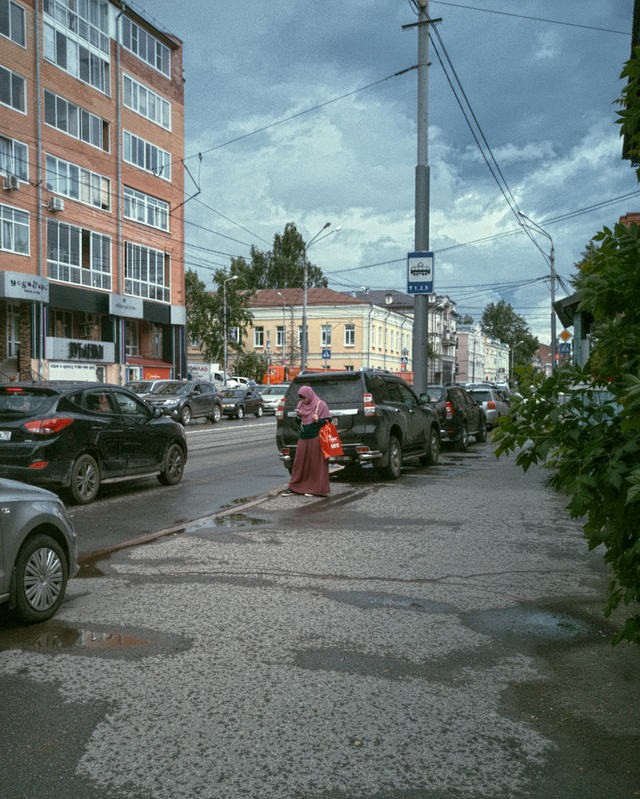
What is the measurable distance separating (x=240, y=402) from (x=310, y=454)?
2701 cm

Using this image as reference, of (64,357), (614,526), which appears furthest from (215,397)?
(614,526)

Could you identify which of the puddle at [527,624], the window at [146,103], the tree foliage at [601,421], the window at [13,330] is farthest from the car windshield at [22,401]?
the window at [146,103]

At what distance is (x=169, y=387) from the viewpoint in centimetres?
3262

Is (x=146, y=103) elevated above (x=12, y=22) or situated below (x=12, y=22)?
above

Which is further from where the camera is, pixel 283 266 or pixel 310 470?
pixel 283 266

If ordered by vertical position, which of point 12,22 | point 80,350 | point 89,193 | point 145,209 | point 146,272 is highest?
point 12,22

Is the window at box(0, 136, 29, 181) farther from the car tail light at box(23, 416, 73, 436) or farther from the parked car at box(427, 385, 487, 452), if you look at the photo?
the car tail light at box(23, 416, 73, 436)

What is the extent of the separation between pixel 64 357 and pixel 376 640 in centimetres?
3227

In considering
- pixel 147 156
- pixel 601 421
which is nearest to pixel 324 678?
pixel 601 421

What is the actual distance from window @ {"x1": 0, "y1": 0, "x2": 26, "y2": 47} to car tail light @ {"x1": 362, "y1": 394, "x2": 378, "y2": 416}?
86.8ft

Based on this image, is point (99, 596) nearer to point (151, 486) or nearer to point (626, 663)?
point (626, 663)

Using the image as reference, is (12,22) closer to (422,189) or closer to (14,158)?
(14,158)

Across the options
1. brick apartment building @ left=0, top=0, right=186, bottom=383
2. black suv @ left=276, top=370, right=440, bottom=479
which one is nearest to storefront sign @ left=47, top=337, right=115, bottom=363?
brick apartment building @ left=0, top=0, right=186, bottom=383

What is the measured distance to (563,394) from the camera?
399cm
